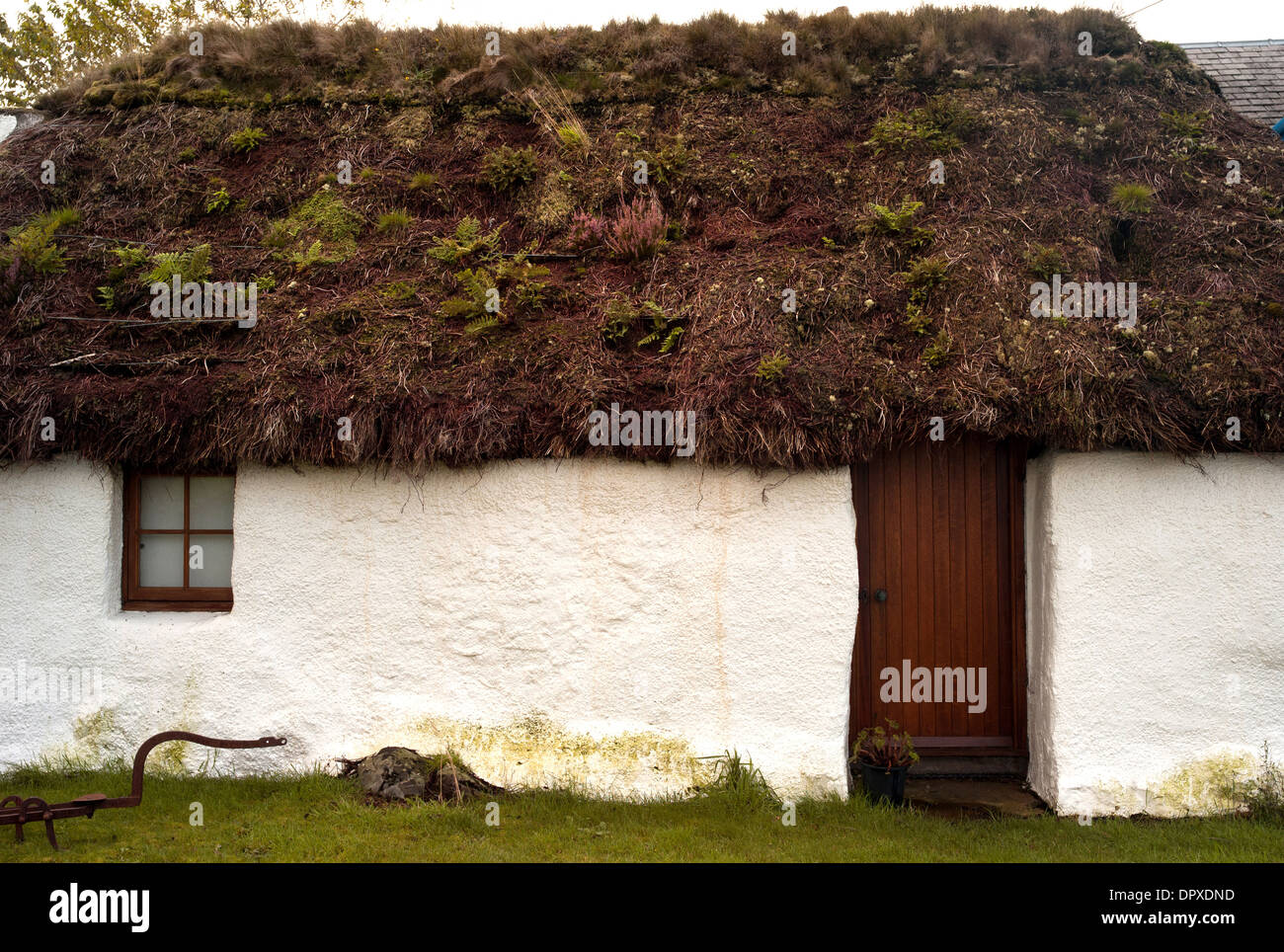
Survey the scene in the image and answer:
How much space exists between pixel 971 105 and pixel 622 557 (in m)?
5.03

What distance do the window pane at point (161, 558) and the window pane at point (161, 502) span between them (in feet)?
0.34

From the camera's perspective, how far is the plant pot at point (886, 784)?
5.71 m

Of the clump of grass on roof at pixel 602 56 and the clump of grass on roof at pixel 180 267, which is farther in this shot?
the clump of grass on roof at pixel 602 56

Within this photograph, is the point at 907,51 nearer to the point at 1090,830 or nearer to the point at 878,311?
the point at 878,311

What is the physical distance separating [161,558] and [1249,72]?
1308 centimetres

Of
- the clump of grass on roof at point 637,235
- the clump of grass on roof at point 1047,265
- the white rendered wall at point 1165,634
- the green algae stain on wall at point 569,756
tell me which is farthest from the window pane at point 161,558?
the clump of grass on roof at point 1047,265

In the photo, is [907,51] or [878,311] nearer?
[878,311]

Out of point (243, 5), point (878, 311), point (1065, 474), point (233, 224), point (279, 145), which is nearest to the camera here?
point (1065, 474)

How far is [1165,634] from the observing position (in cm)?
577

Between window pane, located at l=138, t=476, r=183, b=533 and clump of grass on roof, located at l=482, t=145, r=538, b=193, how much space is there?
3.44 meters

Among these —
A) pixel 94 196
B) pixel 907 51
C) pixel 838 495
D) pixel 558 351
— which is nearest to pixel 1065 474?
pixel 838 495

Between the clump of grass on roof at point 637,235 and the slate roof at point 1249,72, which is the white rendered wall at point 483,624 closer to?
the clump of grass on roof at point 637,235

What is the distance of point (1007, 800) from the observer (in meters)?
6.02

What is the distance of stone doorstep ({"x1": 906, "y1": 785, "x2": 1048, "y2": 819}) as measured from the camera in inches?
229
